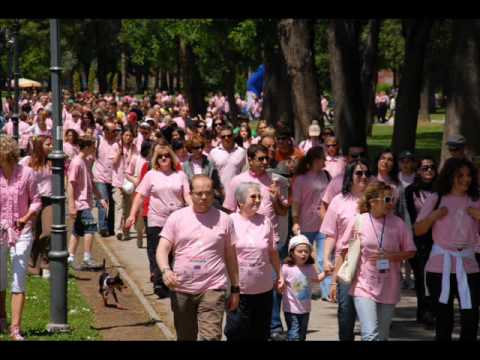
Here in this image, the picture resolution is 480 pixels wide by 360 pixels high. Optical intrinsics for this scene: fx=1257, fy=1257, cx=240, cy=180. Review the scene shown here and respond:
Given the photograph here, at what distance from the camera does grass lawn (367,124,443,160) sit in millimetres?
37766

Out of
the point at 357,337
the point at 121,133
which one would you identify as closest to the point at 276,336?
the point at 357,337

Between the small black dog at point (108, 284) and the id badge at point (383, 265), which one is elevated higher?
the id badge at point (383, 265)

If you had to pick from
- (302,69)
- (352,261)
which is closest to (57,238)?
(352,261)

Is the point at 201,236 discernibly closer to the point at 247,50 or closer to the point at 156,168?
the point at 156,168

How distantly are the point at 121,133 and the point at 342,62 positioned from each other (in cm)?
440

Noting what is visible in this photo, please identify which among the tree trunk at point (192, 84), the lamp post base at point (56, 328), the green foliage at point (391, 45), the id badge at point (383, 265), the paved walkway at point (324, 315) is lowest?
the paved walkway at point (324, 315)

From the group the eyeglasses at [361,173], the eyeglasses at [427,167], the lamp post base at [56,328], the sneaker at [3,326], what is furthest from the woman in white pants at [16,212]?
the eyeglasses at [427,167]

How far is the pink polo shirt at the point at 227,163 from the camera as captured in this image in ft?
50.7

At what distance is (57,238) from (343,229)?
8.84ft

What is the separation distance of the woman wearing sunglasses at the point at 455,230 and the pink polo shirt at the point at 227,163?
5.62 m

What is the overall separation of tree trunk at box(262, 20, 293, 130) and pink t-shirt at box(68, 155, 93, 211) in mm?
16561

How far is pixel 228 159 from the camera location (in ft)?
50.8

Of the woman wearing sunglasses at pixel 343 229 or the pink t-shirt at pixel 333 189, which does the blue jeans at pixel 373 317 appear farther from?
the pink t-shirt at pixel 333 189

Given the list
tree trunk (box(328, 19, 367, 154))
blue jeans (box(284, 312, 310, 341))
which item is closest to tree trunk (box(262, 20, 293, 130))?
tree trunk (box(328, 19, 367, 154))
